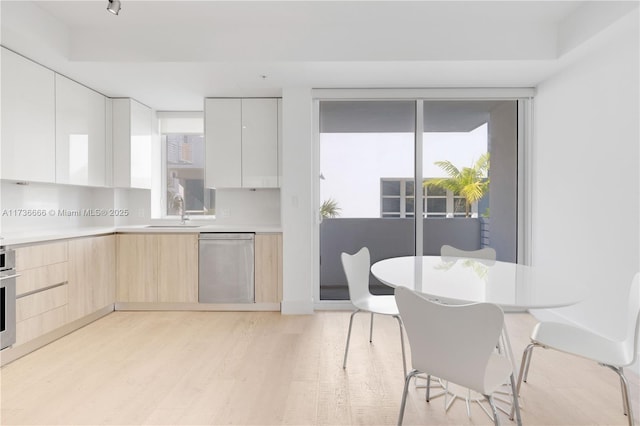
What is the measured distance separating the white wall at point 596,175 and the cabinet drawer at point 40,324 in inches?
145

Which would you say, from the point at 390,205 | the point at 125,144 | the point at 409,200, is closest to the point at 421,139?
the point at 409,200

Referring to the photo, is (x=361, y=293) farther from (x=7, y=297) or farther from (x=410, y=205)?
(x=7, y=297)

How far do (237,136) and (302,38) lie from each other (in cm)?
144

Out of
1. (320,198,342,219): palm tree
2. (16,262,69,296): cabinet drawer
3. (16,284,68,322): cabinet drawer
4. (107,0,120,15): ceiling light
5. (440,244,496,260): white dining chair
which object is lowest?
(16,284,68,322): cabinet drawer

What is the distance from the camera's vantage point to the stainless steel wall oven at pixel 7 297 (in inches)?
102

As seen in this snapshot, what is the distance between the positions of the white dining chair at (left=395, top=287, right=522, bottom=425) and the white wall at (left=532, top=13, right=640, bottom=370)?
0.98m

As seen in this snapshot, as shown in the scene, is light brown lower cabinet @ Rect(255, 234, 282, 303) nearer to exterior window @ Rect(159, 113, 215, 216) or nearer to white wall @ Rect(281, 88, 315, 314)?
white wall @ Rect(281, 88, 315, 314)

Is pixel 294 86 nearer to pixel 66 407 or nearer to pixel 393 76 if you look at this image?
pixel 393 76

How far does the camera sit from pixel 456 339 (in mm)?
1394

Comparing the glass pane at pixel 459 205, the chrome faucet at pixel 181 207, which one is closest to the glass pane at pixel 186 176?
the chrome faucet at pixel 181 207

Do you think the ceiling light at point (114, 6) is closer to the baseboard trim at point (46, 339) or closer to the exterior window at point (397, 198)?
the baseboard trim at point (46, 339)

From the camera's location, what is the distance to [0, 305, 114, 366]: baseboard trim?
2666 millimetres

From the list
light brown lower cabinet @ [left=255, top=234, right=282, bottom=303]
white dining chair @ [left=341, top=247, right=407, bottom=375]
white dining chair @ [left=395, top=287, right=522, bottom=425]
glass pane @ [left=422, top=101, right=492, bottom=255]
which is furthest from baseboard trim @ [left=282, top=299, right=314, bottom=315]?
white dining chair @ [left=395, top=287, right=522, bottom=425]

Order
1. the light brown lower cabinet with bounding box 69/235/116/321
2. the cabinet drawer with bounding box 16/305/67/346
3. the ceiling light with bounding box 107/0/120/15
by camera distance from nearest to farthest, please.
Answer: the ceiling light with bounding box 107/0/120/15
the cabinet drawer with bounding box 16/305/67/346
the light brown lower cabinet with bounding box 69/235/116/321
